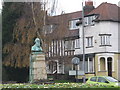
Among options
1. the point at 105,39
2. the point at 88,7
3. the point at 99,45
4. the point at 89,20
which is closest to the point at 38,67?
the point at 99,45

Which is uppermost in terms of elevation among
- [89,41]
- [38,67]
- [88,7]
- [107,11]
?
[88,7]

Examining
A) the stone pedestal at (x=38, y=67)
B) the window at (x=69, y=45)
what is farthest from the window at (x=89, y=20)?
the stone pedestal at (x=38, y=67)

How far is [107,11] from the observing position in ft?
167

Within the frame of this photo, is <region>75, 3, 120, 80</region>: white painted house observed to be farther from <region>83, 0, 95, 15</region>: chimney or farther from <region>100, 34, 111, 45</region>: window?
<region>83, 0, 95, 15</region>: chimney

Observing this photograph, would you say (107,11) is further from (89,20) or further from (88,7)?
(88,7)

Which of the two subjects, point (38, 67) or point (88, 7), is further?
point (88, 7)

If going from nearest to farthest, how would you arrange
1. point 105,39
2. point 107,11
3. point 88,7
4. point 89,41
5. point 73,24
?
point 105,39 → point 107,11 → point 89,41 → point 88,7 → point 73,24

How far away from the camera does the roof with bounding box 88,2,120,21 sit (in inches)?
1950

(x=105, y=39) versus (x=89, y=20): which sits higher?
(x=89, y=20)

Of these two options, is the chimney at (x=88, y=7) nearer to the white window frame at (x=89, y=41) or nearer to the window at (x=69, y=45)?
the white window frame at (x=89, y=41)

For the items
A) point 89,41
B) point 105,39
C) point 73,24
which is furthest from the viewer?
point 73,24

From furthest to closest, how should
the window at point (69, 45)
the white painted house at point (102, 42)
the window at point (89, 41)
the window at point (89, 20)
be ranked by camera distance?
the window at point (69, 45)
the window at point (89, 41)
the window at point (89, 20)
the white painted house at point (102, 42)

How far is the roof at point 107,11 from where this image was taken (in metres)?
49.5

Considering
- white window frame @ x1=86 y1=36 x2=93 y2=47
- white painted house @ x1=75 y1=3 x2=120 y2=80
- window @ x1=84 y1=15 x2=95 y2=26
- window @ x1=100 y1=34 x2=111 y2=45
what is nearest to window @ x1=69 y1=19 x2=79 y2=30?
window @ x1=84 y1=15 x2=95 y2=26
